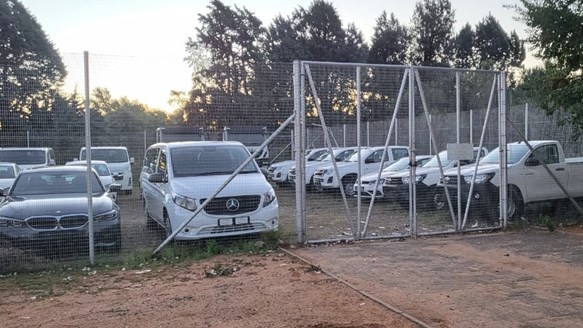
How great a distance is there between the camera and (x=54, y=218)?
7.50m

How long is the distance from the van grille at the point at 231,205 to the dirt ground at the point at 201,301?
107cm

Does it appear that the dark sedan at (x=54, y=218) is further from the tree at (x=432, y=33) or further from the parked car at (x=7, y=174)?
the tree at (x=432, y=33)

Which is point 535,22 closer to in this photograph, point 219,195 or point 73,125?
point 219,195

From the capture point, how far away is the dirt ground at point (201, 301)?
5.07m

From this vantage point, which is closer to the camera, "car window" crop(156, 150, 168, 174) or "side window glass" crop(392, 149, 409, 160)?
"car window" crop(156, 150, 168, 174)

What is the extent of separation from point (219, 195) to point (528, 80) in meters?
7.07

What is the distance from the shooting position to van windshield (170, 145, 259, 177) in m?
8.90

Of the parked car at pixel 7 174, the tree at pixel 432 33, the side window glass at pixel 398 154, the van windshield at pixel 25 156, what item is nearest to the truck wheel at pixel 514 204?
the side window glass at pixel 398 154

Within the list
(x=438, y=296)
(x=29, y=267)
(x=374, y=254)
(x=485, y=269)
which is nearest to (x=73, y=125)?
(x=29, y=267)

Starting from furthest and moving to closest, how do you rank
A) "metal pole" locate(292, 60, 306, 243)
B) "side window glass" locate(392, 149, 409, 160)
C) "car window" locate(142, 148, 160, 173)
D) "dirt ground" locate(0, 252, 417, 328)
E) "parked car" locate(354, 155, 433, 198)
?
"side window glass" locate(392, 149, 409, 160) < "parked car" locate(354, 155, 433, 198) < "car window" locate(142, 148, 160, 173) < "metal pole" locate(292, 60, 306, 243) < "dirt ground" locate(0, 252, 417, 328)

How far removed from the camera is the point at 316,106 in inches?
344

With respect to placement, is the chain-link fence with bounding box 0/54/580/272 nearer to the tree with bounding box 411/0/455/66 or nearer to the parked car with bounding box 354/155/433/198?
the parked car with bounding box 354/155/433/198

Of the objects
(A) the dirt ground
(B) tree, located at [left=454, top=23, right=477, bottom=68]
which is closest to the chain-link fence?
(A) the dirt ground

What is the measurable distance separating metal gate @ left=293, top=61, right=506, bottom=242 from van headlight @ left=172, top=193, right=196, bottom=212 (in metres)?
1.70
